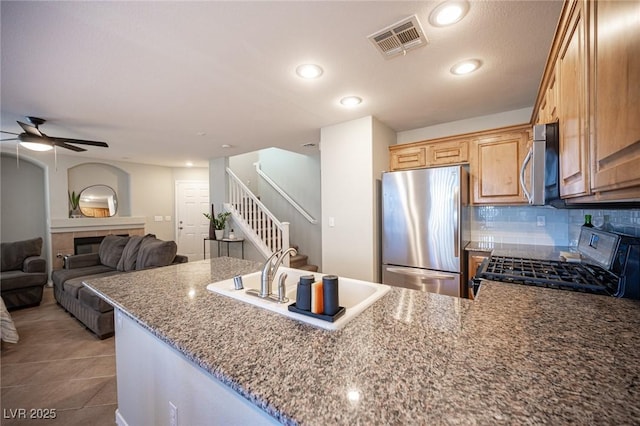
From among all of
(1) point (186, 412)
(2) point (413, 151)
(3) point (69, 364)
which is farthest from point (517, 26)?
(3) point (69, 364)

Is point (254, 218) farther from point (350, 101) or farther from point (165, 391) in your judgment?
point (165, 391)

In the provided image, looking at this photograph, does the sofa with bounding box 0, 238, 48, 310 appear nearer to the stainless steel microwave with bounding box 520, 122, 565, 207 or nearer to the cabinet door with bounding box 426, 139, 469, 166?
the cabinet door with bounding box 426, 139, 469, 166

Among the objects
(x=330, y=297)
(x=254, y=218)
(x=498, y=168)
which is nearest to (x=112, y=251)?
(x=254, y=218)

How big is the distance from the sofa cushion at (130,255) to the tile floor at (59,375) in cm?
77

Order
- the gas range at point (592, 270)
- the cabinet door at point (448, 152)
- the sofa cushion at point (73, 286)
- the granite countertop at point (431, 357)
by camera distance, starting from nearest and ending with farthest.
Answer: the granite countertop at point (431, 357), the gas range at point (592, 270), the cabinet door at point (448, 152), the sofa cushion at point (73, 286)

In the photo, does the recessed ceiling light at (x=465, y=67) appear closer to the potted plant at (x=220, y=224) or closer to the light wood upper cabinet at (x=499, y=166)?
the light wood upper cabinet at (x=499, y=166)

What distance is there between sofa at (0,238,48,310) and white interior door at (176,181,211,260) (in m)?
2.69

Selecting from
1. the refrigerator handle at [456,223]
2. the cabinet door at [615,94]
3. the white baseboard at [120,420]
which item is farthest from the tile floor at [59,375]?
the refrigerator handle at [456,223]

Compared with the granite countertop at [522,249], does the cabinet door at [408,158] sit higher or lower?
higher

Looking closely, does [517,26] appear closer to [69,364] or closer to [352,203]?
[352,203]

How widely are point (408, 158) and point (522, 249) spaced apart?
4.81 feet

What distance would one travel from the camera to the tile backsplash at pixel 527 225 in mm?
2660

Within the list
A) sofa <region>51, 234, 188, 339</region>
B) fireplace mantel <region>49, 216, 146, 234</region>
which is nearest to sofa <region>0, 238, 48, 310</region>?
sofa <region>51, 234, 188, 339</region>

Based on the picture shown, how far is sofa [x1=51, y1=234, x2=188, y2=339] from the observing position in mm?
2803
